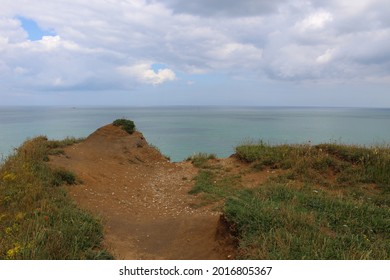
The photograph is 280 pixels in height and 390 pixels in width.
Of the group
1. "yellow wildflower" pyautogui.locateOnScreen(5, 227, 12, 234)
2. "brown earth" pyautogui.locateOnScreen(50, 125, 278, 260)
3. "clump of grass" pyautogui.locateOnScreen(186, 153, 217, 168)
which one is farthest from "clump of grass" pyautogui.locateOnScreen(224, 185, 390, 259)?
"clump of grass" pyautogui.locateOnScreen(186, 153, 217, 168)

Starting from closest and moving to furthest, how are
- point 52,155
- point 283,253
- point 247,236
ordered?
point 283,253 → point 247,236 → point 52,155

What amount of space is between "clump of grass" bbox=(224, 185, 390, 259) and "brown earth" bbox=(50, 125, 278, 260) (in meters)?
0.53

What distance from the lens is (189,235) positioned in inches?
283

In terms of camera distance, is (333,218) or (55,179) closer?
(333,218)

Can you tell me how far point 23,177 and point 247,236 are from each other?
6.99 metres

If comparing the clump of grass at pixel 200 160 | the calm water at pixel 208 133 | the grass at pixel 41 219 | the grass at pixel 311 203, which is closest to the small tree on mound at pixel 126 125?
the calm water at pixel 208 133

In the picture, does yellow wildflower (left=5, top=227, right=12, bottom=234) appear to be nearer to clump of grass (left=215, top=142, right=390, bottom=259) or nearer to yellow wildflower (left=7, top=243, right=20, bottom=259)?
yellow wildflower (left=7, top=243, right=20, bottom=259)

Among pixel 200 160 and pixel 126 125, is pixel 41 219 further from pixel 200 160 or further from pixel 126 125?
pixel 126 125

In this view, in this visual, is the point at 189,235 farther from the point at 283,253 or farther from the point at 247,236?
the point at 283,253

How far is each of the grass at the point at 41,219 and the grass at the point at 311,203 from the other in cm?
292

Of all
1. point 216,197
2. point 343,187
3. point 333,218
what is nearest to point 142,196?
point 216,197

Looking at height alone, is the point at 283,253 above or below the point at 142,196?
above

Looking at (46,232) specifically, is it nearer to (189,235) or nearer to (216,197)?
(189,235)

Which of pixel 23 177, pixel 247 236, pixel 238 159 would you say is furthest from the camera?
pixel 238 159
